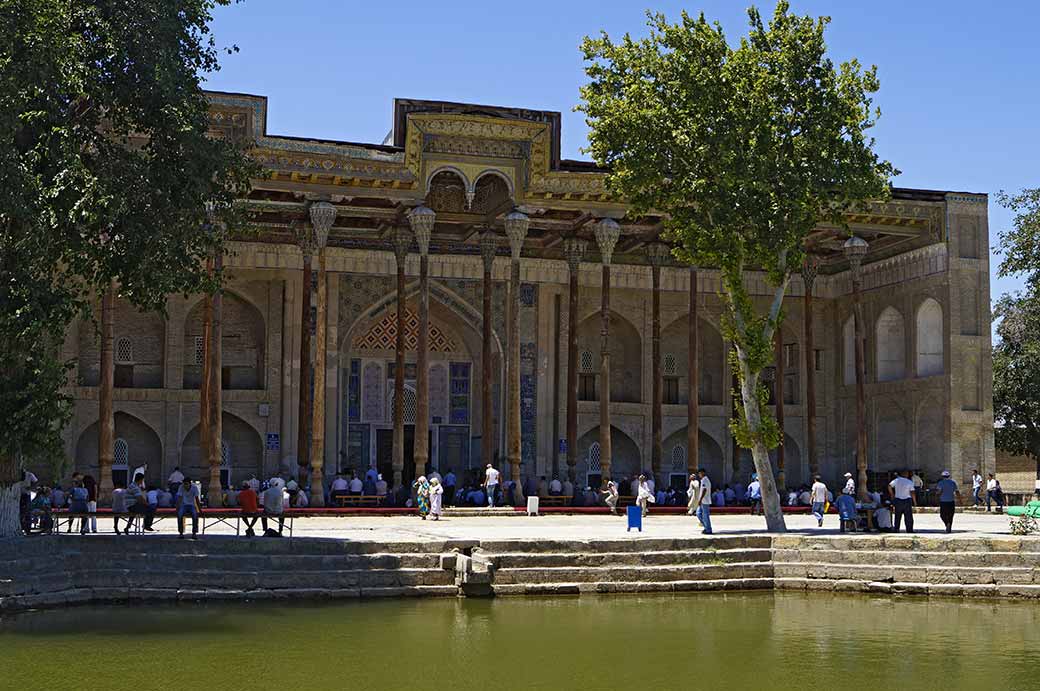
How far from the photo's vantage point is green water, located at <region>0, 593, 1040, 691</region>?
10.3 m

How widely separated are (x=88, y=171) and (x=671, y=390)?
22542mm

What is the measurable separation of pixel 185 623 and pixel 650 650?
4826 millimetres

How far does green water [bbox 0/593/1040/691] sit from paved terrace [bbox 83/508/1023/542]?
107 inches

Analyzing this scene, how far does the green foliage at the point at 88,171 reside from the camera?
49.3 ft

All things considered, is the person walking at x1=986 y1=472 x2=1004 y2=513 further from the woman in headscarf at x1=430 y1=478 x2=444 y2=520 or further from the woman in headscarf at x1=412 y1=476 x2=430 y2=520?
the woman in headscarf at x1=412 y1=476 x2=430 y2=520

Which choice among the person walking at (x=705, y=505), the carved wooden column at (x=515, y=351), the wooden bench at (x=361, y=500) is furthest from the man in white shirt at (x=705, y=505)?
the wooden bench at (x=361, y=500)

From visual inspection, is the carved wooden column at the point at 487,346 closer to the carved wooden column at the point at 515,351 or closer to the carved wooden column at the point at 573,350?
the carved wooden column at the point at 515,351

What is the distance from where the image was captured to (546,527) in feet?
71.2

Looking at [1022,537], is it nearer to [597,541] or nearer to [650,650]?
[597,541]

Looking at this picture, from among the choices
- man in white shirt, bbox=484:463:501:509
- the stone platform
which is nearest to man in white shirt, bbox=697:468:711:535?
the stone platform

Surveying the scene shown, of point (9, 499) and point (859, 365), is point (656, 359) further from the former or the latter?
point (9, 499)

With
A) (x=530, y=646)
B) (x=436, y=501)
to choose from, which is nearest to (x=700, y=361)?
(x=436, y=501)

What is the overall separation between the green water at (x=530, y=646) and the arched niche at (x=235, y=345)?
1750 cm

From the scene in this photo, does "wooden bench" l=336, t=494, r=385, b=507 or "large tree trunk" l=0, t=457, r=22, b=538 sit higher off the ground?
"large tree trunk" l=0, t=457, r=22, b=538
